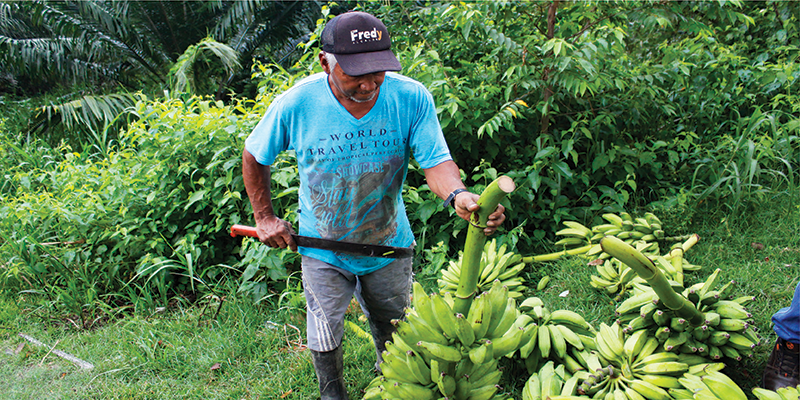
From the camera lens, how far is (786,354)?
2242mm

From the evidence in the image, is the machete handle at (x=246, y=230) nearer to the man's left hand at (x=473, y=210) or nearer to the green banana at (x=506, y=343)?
the man's left hand at (x=473, y=210)

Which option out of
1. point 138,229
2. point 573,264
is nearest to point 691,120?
point 573,264

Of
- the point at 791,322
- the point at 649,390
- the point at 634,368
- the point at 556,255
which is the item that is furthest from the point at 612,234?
the point at 649,390

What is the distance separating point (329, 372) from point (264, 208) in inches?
33.7

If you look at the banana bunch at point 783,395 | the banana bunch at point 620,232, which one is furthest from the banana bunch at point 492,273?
the banana bunch at point 783,395

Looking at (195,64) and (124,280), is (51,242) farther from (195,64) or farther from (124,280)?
(195,64)

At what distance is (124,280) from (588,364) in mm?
3539

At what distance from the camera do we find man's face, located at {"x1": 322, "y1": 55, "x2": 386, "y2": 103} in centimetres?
197

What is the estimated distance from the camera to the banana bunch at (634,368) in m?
2.05

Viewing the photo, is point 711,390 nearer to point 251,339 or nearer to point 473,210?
point 473,210

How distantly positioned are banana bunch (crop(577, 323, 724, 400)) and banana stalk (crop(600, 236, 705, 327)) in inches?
7.7

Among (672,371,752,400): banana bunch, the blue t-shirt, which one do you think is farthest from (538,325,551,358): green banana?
the blue t-shirt

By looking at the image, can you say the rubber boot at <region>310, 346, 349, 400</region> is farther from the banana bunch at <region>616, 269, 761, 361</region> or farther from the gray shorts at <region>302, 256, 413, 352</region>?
the banana bunch at <region>616, 269, 761, 361</region>

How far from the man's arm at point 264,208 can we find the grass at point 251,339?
96 centimetres
